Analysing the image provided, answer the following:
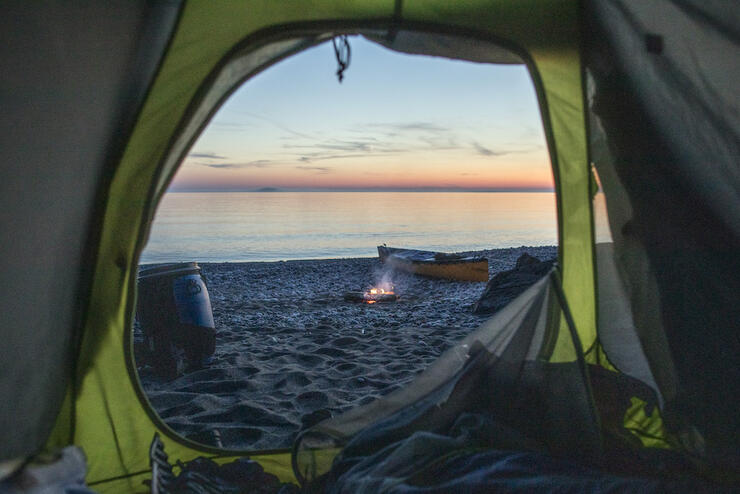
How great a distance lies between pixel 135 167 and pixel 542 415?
6.24 ft

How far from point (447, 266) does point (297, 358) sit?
539 cm

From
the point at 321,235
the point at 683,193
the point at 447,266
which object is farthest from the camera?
the point at 321,235

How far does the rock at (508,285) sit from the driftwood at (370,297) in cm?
141

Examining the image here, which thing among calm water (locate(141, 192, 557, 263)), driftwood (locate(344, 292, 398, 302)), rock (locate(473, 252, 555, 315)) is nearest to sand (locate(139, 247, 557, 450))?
Result: driftwood (locate(344, 292, 398, 302))

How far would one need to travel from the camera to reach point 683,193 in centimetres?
183

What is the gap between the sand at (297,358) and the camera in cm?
305

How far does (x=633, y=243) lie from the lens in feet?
7.09

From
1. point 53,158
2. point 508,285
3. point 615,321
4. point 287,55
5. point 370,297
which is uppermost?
point 287,55

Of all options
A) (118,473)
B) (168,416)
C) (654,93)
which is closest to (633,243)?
(654,93)

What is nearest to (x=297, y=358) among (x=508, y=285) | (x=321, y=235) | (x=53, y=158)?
(x=53, y=158)

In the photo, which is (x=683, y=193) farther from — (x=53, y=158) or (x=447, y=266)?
(x=447, y=266)

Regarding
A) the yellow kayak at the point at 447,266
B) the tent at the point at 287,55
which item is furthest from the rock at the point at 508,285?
the tent at the point at 287,55

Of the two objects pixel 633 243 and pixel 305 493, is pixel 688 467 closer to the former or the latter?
pixel 633 243

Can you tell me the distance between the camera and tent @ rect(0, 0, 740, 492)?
1.58 meters
